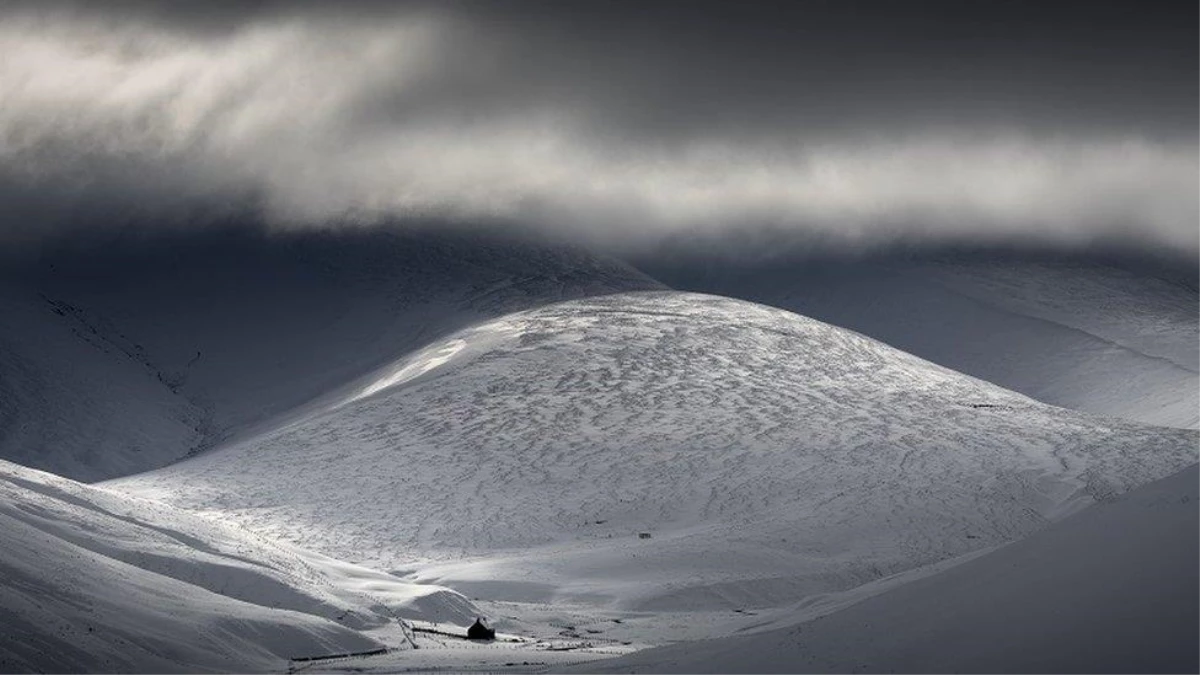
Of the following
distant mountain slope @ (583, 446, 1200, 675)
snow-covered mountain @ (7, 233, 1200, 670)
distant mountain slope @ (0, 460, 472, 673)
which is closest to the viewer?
distant mountain slope @ (583, 446, 1200, 675)

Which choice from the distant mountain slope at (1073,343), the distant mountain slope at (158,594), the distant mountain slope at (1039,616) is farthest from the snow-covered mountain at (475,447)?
the distant mountain slope at (1039,616)

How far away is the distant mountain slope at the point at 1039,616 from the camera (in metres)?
27.2

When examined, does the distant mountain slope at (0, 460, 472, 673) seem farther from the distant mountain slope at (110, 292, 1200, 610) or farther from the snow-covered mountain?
the distant mountain slope at (110, 292, 1200, 610)

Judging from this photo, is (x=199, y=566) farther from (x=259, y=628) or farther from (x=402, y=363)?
(x=402, y=363)

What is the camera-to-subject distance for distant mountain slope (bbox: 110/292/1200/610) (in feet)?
233

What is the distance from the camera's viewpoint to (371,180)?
190500mm

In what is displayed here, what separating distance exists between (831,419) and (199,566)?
5632cm

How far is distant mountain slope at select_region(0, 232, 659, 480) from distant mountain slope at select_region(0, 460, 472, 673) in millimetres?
60901

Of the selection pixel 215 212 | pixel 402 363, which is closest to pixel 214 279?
pixel 215 212

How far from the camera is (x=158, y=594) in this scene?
4303 centimetres

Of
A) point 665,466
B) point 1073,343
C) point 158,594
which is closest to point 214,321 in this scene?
point 665,466

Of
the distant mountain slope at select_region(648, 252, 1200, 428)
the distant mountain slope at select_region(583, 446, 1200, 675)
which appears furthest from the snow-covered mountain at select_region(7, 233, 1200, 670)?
the distant mountain slope at select_region(583, 446, 1200, 675)

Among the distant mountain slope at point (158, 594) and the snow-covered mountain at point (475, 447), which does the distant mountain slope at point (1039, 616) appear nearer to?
the snow-covered mountain at point (475, 447)

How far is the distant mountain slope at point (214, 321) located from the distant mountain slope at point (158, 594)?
6090 cm
